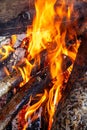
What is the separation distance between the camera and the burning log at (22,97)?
2523mm

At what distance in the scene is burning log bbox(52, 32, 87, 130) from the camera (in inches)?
89.3

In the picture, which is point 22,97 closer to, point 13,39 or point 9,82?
point 9,82

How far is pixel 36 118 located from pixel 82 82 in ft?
2.47

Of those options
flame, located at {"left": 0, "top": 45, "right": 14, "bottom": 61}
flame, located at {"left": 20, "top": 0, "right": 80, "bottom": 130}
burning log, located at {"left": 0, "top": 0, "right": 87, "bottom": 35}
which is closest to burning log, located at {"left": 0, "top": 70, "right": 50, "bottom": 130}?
flame, located at {"left": 20, "top": 0, "right": 80, "bottom": 130}

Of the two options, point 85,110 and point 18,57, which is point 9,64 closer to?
point 18,57

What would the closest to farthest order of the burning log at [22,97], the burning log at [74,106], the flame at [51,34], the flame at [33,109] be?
the burning log at [74,106] < the burning log at [22,97] < the flame at [33,109] < the flame at [51,34]

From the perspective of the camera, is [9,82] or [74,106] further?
[9,82]

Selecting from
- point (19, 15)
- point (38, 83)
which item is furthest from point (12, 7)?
point (38, 83)

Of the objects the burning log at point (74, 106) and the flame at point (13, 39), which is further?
the flame at point (13, 39)

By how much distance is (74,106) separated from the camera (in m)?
2.36

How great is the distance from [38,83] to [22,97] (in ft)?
0.97

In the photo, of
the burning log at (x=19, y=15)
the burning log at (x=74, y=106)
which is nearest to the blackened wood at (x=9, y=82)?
the burning log at (x=74, y=106)

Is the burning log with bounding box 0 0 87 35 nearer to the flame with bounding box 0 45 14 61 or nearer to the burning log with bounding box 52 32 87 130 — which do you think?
the flame with bounding box 0 45 14 61

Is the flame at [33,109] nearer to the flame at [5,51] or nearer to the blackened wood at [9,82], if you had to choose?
the blackened wood at [9,82]
